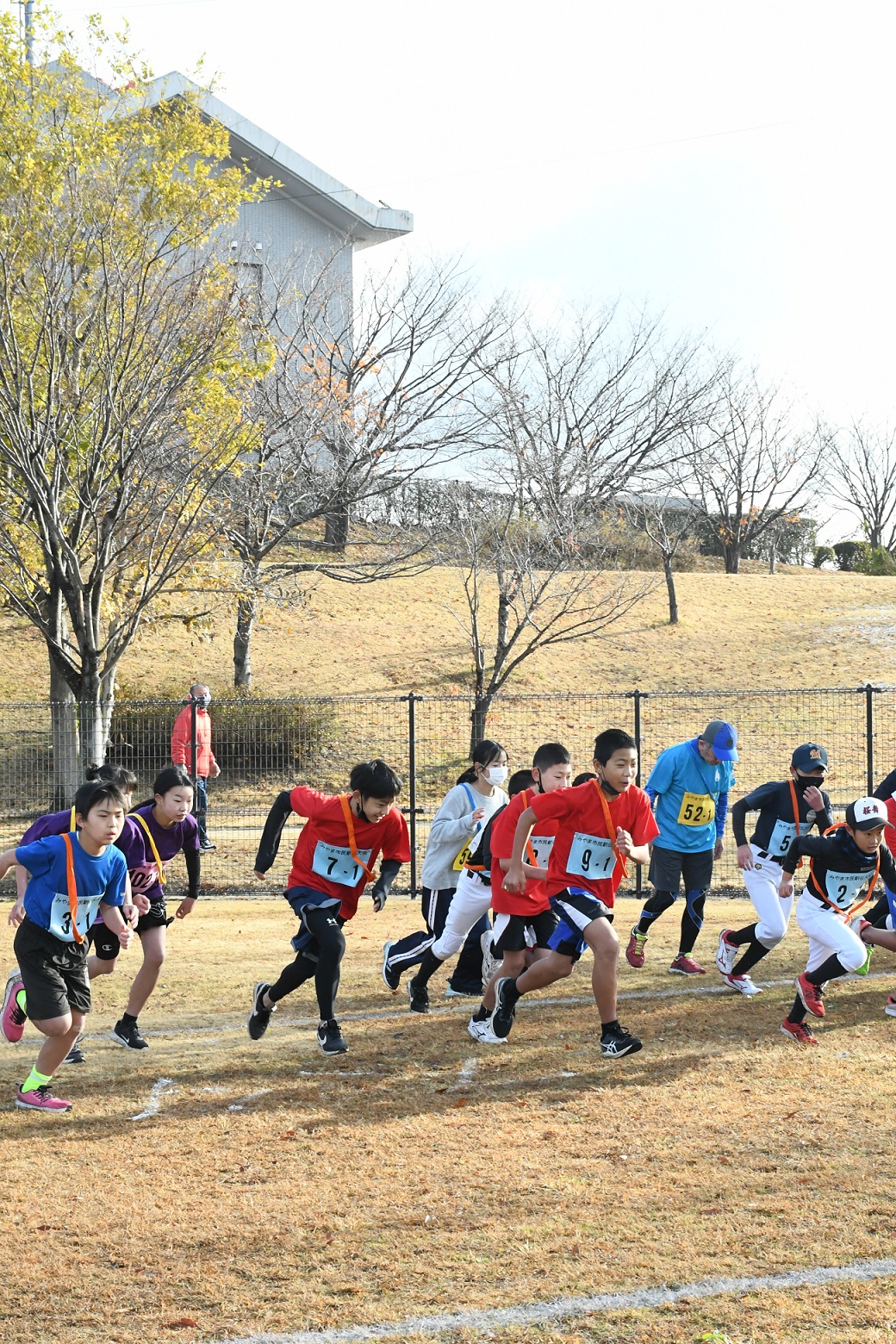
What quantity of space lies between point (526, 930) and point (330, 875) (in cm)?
119

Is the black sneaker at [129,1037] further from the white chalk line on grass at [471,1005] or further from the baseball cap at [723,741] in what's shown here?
the baseball cap at [723,741]

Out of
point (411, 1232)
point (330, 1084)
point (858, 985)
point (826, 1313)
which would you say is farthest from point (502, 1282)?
point (858, 985)

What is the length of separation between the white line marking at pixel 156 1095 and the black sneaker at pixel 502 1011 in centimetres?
182

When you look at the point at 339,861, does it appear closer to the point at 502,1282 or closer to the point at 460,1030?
the point at 460,1030

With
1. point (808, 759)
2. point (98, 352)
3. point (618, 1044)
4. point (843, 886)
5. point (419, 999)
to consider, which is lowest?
point (419, 999)

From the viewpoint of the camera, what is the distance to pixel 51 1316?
3.80 meters

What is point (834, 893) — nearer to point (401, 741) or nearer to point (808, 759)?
point (808, 759)

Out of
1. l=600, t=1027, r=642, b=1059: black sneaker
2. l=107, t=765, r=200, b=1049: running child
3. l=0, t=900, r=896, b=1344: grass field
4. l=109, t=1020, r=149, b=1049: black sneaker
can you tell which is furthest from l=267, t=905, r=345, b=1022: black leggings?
l=600, t=1027, r=642, b=1059: black sneaker

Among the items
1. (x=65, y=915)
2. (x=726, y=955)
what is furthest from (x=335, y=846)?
(x=726, y=955)

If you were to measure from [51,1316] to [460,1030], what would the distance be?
375cm

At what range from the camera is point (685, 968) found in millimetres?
8844

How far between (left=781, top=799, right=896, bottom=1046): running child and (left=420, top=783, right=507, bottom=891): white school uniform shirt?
6.27 feet

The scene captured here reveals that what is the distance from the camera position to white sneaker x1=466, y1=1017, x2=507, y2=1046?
6953 mm

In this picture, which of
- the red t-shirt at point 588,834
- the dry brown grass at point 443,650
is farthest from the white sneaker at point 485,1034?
the dry brown grass at point 443,650
